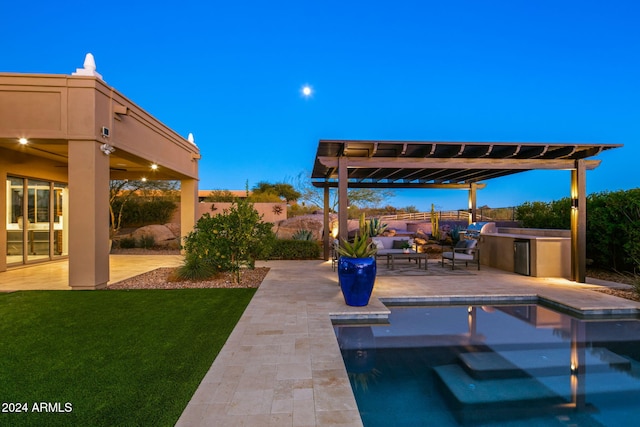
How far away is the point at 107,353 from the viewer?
3420 mm

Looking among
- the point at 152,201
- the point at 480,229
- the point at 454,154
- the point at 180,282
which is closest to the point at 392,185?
the point at 480,229

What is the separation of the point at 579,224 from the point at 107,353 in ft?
29.3

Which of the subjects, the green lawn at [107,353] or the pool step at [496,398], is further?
the pool step at [496,398]

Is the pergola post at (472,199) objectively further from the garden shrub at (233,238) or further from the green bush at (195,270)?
the green bush at (195,270)

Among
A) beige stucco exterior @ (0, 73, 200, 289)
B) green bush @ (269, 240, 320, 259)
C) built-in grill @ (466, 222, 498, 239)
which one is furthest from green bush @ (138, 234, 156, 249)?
built-in grill @ (466, 222, 498, 239)

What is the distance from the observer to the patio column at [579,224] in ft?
Answer: 23.9

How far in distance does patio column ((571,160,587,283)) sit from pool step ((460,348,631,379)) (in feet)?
14.0

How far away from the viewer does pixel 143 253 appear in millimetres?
13086

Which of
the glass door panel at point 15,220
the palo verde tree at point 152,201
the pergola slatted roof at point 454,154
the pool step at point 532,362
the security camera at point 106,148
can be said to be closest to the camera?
the pool step at point 532,362

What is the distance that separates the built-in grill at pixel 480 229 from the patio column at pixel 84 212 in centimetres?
984

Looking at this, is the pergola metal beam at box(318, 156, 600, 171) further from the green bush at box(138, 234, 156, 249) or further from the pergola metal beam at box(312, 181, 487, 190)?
the green bush at box(138, 234, 156, 249)

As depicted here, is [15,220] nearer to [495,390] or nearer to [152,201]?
[152,201]

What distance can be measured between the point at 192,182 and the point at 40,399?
1021cm

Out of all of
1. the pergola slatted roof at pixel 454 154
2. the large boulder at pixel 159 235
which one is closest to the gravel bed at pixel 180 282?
the pergola slatted roof at pixel 454 154
